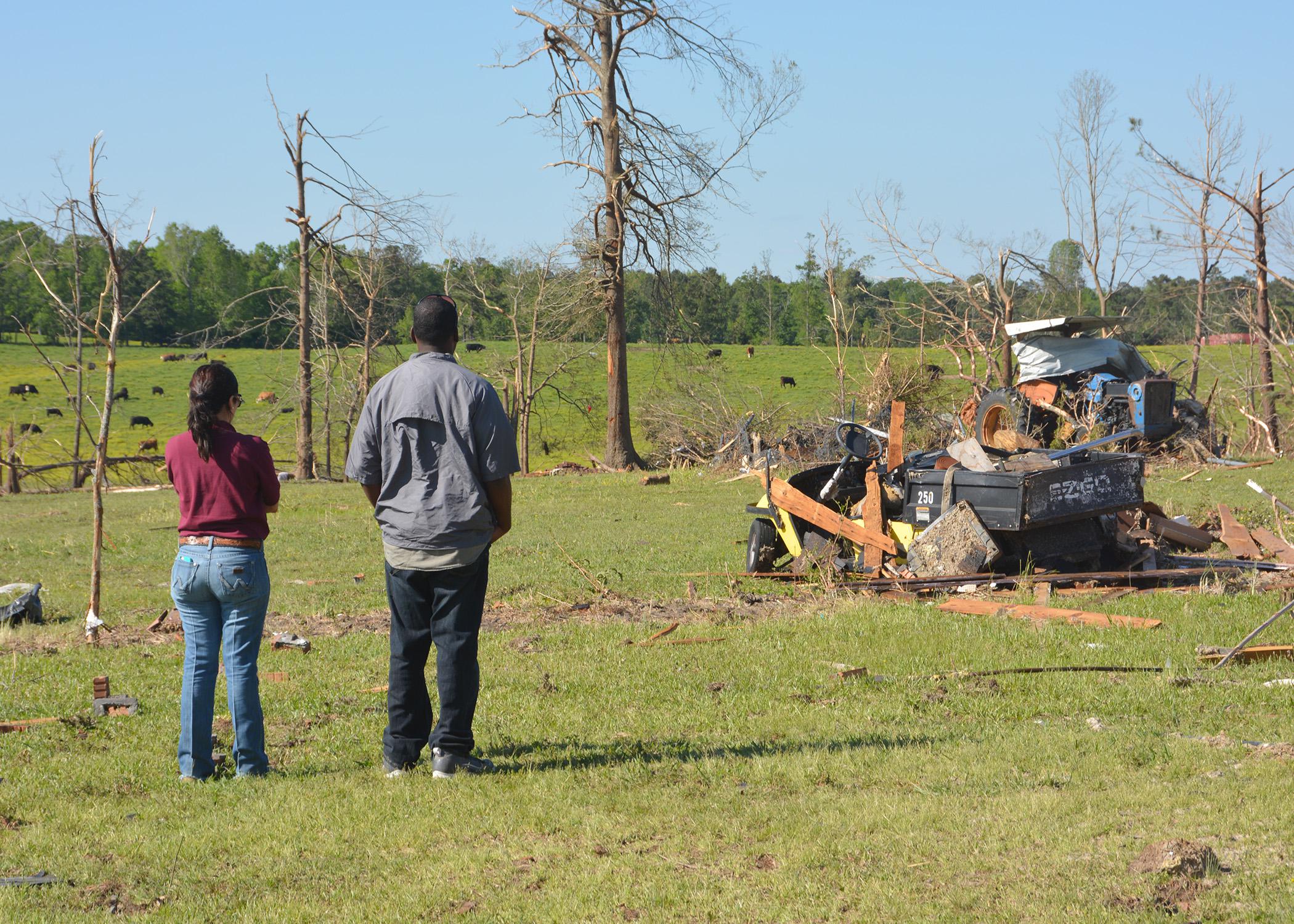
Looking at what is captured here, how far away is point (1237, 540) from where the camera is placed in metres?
12.8

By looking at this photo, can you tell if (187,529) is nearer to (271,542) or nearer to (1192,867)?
(1192,867)

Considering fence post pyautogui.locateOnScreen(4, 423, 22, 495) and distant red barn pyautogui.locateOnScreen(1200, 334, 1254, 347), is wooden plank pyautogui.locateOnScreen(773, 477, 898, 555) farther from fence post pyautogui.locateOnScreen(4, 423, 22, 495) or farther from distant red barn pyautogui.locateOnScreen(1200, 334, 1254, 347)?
fence post pyautogui.locateOnScreen(4, 423, 22, 495)

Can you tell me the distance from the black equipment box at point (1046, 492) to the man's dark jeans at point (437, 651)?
21.6ft

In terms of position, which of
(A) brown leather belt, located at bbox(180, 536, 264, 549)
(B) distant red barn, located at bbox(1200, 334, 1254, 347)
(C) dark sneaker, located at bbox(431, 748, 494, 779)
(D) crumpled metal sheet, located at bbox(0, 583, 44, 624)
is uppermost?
(B) distant red barn, located at bbox(1200, 334, 1254, 347)

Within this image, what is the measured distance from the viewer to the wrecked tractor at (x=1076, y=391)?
22.0 metres

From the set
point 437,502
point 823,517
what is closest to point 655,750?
point 437,502

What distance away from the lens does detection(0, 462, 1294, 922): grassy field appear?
3953 mm

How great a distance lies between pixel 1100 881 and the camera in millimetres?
3824

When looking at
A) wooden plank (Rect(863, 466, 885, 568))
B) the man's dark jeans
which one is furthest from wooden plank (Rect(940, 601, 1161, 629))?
the man's dark jeans

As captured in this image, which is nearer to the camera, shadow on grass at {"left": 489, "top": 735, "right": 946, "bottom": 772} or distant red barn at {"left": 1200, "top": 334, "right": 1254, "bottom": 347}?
shadow on grass at {"left": 489, "top": 735, "right": 946, "bottom": 772}

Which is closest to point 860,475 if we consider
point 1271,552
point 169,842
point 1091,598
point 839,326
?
point 1091,598

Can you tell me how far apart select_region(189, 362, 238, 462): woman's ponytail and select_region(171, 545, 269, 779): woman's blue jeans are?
494mm

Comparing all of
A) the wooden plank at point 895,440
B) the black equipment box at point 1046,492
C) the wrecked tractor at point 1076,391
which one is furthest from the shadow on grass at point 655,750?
the wrecked tractor at point 1076,391

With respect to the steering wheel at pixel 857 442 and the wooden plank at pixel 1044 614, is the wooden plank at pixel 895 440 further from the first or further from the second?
the wooden plank at pixel 1044 614
